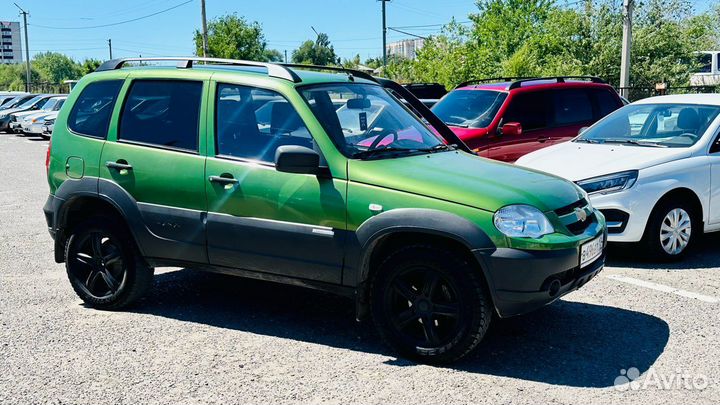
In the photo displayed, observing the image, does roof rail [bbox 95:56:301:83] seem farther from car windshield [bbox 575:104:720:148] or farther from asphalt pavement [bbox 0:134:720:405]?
car windshield [bbox 575:104:720:148]

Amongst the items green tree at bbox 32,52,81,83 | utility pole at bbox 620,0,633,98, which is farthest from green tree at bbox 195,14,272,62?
green tree at bbox 32,52,81,83

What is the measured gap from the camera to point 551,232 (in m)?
4.28

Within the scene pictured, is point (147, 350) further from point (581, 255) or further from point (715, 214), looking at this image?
point (715, 214)

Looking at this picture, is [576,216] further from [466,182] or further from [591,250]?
[466,182]

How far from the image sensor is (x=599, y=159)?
712 centimetres

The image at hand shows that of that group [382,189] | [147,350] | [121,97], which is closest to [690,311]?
[382,189]

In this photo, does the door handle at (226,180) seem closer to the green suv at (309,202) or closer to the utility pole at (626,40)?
the green suv at (309,202)

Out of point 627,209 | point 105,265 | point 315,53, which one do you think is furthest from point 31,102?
point 315,53

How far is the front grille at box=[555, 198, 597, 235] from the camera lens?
14.6ft

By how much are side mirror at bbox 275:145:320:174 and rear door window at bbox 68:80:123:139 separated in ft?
5.70

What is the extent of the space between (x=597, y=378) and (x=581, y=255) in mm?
735

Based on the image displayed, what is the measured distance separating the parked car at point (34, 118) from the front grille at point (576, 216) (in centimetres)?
2240

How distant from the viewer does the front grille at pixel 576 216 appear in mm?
4453

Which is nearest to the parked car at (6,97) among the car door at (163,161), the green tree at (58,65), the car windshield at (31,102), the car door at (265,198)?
the car windshield at (31,102)
